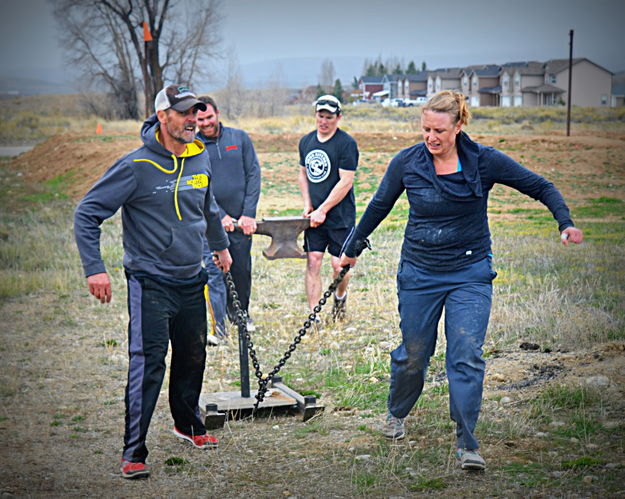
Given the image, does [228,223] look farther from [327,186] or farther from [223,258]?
[223,258]

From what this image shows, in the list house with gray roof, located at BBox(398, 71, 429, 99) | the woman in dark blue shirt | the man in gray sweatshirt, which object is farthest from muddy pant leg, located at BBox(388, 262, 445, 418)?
house with gray roof, located at BBox(398, 71, 429, 99)

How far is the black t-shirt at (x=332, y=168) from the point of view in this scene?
813 centimetres

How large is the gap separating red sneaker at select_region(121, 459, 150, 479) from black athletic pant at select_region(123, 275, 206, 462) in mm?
31

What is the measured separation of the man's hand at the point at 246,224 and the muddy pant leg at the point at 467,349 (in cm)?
325

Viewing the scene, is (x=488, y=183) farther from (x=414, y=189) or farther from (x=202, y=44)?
(x=202, y=44)

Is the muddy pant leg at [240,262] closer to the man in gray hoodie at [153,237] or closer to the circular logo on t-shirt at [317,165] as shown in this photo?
the circular logo on t-shirt at [317,165]

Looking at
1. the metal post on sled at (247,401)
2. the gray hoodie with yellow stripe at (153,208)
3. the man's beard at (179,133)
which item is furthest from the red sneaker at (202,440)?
the man's beard at (179,133)

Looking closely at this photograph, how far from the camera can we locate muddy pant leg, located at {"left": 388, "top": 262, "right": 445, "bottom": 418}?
489cm

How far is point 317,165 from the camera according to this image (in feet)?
26.9

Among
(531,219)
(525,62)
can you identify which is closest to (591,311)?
(531,219)

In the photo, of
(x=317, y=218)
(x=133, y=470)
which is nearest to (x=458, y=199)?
(x=133, y=470)

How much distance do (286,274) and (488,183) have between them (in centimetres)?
724

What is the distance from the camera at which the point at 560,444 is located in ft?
16.5

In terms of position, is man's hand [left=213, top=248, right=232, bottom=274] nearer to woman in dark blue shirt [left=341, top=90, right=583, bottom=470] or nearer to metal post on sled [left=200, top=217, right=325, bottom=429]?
metal post on sled [left=200, top=217, right=325, bottom=429]
